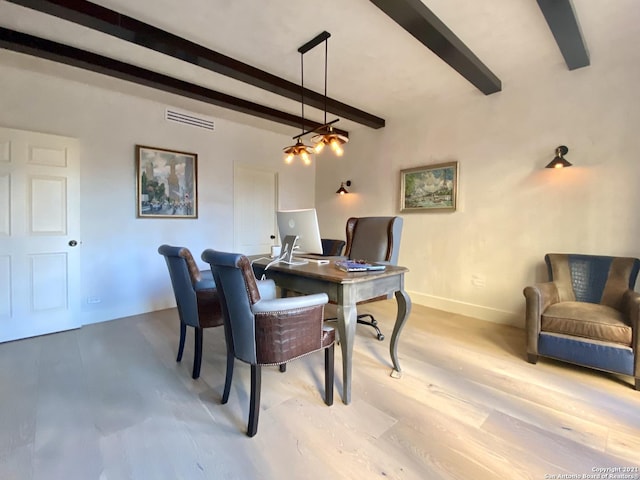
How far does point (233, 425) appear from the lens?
1.68 m

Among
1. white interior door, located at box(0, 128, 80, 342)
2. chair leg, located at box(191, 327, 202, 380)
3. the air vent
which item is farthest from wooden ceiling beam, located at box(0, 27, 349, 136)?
chair leg, located at box(191, 327, 202, 380)

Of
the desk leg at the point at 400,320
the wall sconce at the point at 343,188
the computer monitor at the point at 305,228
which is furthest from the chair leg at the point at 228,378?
the wall sconce at the point at 343,188

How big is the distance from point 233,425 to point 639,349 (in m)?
2.65

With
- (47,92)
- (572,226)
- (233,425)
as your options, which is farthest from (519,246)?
(47,92)

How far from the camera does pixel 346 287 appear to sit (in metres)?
1.79

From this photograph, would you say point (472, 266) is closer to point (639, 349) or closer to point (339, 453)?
point (639, 349)

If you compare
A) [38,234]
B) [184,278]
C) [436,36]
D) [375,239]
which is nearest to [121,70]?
[38,234]

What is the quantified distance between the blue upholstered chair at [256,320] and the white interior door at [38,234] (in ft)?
8.19

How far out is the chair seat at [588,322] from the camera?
6.94 ft

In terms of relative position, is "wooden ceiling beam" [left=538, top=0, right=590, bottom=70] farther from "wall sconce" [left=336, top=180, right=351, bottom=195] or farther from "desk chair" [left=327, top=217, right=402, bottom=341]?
"wall sconce" [left=336, top=180, right=351, bottom=195]

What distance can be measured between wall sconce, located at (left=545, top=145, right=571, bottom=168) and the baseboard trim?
5.24 ft

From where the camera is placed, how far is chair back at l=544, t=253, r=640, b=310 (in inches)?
98.6

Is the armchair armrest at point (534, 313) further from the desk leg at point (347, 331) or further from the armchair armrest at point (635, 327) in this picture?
the desk leg at point (347, 331)

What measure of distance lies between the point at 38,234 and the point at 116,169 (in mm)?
1014
